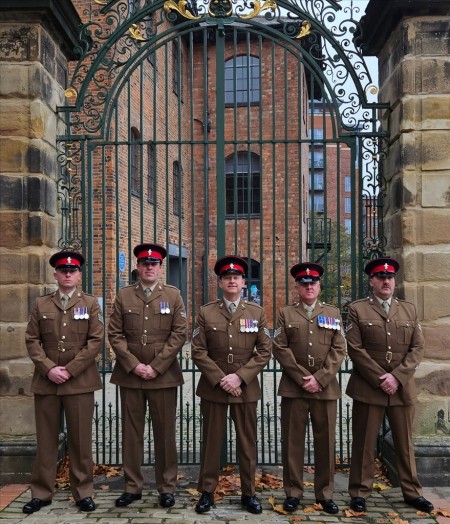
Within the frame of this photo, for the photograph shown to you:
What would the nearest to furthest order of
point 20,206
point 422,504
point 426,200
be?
A: point 422,504
point 426,200
point 20,206

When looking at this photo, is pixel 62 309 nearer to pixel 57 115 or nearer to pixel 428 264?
pixel 57 115

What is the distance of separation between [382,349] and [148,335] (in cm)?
189

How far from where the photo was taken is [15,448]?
558 centimetres

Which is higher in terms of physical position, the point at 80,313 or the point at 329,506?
the point at 80,313

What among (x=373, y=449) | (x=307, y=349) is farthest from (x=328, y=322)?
(x=373, y=449)

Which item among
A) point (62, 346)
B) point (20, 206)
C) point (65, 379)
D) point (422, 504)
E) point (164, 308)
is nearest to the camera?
point (422, 504)

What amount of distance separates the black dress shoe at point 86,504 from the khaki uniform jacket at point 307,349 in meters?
1.72

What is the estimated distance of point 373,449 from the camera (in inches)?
197

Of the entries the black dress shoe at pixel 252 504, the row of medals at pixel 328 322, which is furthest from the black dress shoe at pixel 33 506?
the row of medals at pixel 328 322

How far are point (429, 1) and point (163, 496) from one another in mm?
4783

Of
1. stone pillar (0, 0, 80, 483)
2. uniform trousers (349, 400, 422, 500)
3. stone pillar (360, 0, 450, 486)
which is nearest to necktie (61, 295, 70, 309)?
stone pillar (0, 0, 80, 483)

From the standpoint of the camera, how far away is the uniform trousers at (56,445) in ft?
16.4

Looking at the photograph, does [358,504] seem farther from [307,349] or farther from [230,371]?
[230,371]

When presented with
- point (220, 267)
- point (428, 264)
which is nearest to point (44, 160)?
point (220, 267)
